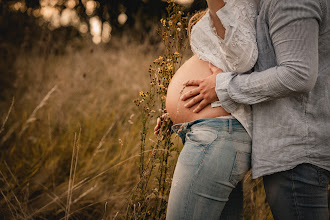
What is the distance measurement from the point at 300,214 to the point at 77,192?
2129mm

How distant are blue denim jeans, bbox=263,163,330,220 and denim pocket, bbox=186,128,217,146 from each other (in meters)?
0.30

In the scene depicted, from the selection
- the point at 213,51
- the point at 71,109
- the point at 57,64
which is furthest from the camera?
the point at 57,64

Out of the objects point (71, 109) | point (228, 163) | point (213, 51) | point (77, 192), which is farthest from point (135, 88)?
point (228, 163)

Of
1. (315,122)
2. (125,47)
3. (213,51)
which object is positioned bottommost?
(315,122)

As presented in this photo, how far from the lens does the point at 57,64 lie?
12.8 ft

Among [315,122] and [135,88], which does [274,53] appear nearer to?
[315,122]

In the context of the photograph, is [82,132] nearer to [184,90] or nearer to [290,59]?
[184,90]

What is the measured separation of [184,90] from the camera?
1427 mm

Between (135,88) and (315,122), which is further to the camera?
(135,88)

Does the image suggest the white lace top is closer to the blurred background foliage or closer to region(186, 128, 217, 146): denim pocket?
region(186, 128, 217, 146): denim pocket

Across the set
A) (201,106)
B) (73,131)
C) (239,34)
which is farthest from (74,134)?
(239,34)

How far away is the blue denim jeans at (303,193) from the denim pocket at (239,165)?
0.13 m

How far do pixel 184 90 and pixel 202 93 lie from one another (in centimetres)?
15

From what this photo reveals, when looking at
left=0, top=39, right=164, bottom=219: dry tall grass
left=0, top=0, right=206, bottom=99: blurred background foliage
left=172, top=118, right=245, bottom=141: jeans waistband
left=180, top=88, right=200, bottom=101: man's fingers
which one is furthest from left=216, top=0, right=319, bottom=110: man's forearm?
left=0, top=0, right=206, bottom=99: blurred background foliage
